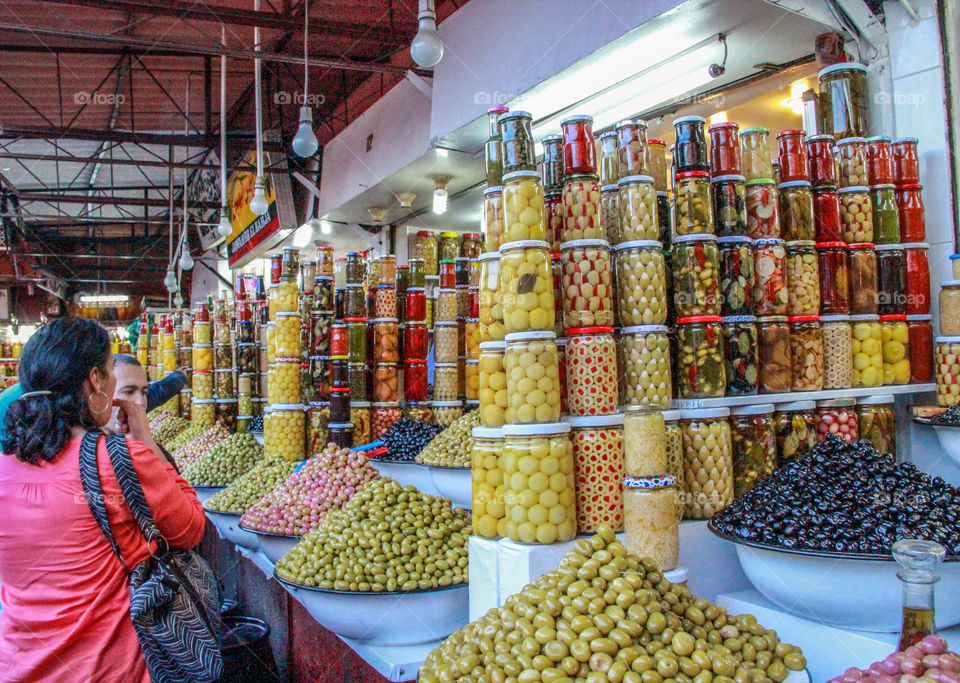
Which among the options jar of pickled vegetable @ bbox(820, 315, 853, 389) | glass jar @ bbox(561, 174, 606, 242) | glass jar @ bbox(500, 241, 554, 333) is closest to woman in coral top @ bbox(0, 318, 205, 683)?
glass jar @ bbox(500, 241, 554, 333)

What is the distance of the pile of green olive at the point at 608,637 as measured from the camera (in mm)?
1313

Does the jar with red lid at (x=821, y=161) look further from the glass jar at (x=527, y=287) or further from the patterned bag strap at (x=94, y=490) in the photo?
the patterned bag strap at (x=94, y=490)

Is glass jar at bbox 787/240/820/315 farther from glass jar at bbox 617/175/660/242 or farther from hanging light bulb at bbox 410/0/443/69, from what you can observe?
hanging light bulb at bbox 410/0/443/69

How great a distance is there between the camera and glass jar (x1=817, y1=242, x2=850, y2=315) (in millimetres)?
2383

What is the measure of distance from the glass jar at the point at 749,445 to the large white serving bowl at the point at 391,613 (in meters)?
0.86

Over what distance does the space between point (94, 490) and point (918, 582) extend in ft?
5.21

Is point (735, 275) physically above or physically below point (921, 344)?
above

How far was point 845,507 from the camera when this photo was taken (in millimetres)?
1653

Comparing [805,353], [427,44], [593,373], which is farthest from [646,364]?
[427,44]

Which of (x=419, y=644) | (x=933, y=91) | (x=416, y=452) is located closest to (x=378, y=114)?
(x=416, y=452)

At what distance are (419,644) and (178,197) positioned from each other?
15.0m

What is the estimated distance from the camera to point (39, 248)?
18.6m

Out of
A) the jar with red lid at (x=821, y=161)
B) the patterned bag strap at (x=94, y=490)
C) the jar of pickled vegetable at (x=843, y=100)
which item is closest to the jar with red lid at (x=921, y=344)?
the jar with red lid at (x=821, y=161)

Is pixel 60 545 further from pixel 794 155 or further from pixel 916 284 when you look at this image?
pixel 916 284
